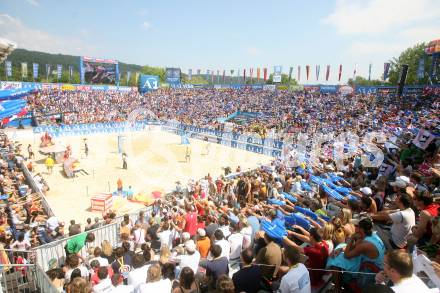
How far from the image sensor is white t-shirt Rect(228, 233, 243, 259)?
19.5 feet

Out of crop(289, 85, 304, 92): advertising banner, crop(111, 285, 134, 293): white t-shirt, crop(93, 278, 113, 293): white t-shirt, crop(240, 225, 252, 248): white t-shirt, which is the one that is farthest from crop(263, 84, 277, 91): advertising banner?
crop(111, 285, 134, 293): white t-shirt

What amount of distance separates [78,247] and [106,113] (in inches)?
1628

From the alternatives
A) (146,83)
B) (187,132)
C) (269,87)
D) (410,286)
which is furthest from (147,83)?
(410,286)

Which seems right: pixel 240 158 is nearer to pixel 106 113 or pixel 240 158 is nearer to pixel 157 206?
pixel 157 206

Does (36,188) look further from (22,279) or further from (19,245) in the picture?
(22,279)

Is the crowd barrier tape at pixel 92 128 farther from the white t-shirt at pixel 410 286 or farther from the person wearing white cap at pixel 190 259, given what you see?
the white t-shirt at pixel 410 286

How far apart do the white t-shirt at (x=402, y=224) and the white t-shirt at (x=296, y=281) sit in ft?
6.93

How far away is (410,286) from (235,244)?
11.9 ft

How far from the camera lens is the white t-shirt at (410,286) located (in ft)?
8.80

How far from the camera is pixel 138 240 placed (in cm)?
789

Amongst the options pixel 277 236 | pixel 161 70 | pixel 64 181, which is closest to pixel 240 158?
pixel 64 181

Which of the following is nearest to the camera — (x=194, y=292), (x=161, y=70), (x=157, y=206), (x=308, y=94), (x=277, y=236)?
(x=194, y=292)

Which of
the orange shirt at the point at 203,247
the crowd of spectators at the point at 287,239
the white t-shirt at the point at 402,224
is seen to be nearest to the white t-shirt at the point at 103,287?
the crowd of spectators at the point at 287,239

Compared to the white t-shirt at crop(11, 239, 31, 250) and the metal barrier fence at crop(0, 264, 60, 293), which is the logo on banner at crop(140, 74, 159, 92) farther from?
the metal barrier fence at crop(0, 264, 60, 293)
